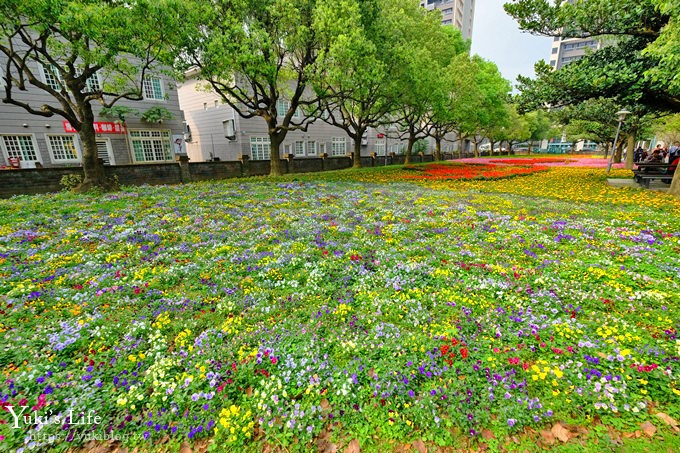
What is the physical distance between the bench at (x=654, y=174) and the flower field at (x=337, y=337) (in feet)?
44.4

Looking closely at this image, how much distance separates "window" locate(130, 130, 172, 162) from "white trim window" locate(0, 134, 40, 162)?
23.2ft

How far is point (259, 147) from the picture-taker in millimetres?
37562

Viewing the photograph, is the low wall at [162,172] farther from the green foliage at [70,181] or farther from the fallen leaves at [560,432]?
the fallen leaves at [560,432]

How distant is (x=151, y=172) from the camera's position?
22578mm

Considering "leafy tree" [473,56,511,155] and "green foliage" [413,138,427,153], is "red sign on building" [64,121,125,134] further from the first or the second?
"green foliage" [413,138,427,153]

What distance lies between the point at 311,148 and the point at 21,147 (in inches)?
1172

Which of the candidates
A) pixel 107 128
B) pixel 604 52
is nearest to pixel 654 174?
pixel 604 52

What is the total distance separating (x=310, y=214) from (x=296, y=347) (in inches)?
329

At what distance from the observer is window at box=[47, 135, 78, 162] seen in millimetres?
25547

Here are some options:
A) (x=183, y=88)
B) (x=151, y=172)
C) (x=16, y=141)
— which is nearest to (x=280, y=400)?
(x=151, y=172)

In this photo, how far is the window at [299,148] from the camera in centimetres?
4138

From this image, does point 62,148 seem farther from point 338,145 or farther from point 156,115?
point 338,145

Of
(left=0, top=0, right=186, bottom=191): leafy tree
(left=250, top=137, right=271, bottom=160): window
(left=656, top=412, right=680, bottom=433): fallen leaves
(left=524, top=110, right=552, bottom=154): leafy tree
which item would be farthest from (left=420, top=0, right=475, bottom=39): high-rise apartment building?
(left=656, top=412, right=680, bottom=433): fallen leaves

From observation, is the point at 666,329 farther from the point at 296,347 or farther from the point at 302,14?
the point at 302,14
